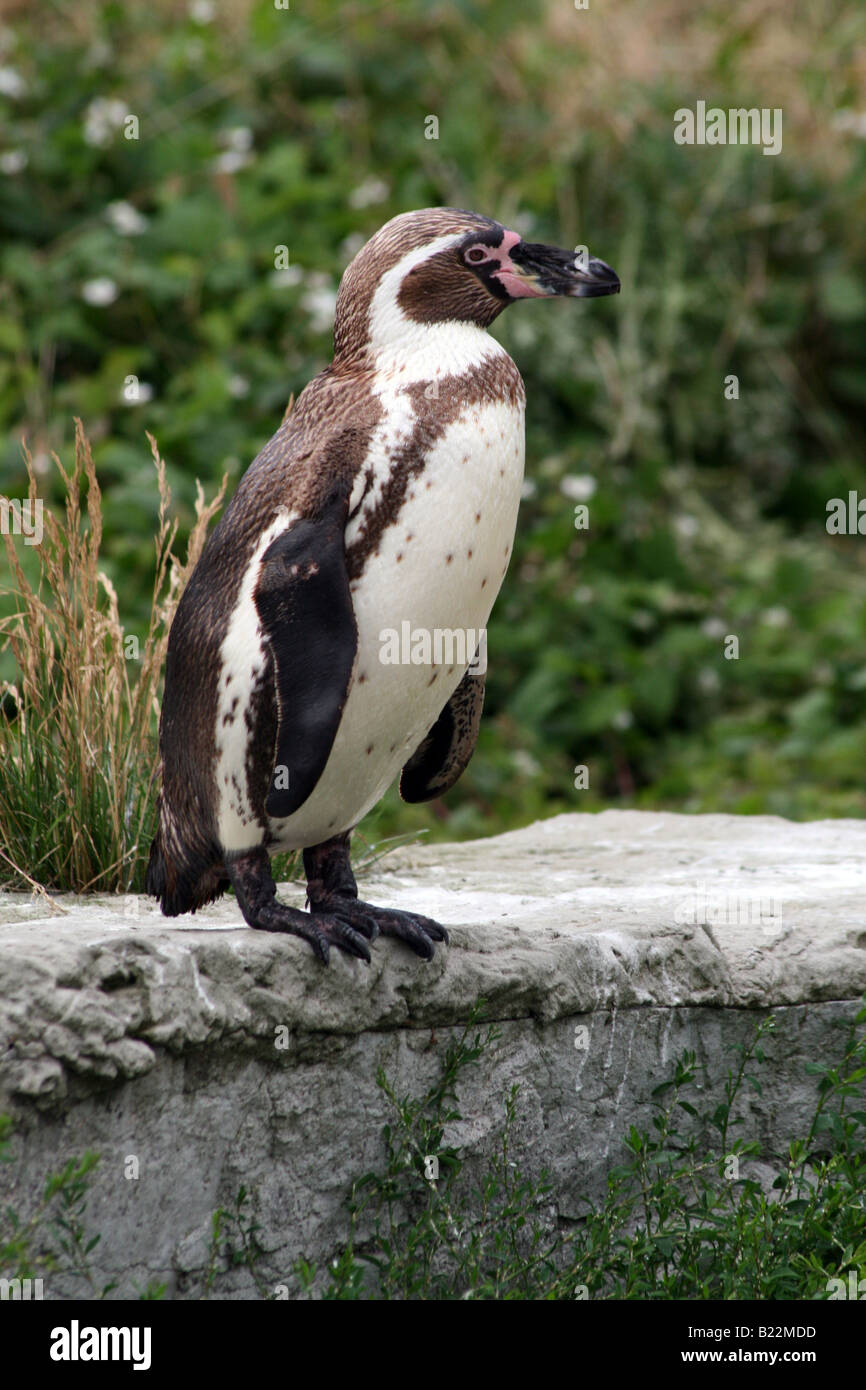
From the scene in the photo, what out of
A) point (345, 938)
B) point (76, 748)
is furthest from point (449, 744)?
point (76, 748)

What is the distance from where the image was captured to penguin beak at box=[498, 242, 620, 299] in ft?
9.12

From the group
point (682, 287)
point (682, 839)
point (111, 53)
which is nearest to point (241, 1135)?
point (682, 839)

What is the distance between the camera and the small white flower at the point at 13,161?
735cm

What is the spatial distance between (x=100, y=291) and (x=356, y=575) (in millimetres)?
4696

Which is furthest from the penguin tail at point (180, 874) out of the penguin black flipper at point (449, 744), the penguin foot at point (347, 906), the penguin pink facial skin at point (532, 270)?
the penguin pink facial skin at point (532, 270)

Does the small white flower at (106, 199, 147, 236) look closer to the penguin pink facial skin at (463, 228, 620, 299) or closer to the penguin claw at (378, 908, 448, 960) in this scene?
the penguin pink facial skin at (463, 228, 620, 299)

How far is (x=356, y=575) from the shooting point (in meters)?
2.62

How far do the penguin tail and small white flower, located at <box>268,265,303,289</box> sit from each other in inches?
176

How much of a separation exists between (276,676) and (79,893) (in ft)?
3.85

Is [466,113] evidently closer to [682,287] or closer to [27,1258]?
[682,287]

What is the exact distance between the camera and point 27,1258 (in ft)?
7.48

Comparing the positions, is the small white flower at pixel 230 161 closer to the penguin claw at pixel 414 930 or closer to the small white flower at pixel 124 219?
the small white flower at pixel 124 219

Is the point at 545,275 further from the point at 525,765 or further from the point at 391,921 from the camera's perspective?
the point at 525,765

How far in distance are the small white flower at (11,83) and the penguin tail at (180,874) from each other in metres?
5.67
